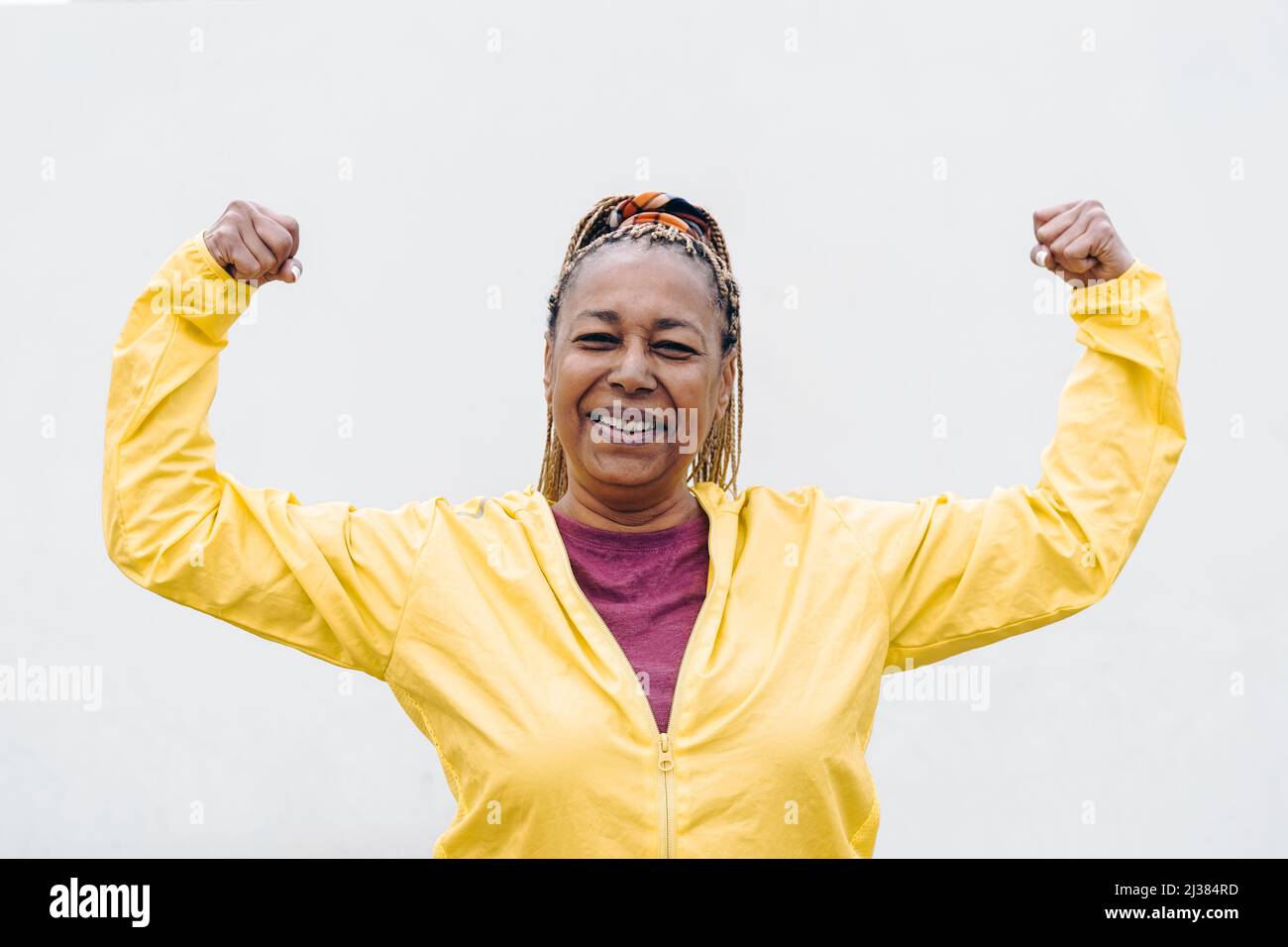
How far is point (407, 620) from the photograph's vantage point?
1846mm

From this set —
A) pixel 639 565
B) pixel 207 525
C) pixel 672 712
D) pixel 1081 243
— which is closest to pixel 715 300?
pixel 639 565

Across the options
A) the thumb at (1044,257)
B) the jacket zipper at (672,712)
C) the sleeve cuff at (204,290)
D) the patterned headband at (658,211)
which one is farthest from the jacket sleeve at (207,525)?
the thumb at (1044,257)

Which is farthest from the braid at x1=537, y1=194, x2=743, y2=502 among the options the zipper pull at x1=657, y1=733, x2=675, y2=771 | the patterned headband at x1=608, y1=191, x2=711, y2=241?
the zipper pull at x1=657, y1=733, x2=675, y2=771

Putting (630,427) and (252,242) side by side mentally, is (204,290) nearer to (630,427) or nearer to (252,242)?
(252,242)

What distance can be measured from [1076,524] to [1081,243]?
1.32 feet

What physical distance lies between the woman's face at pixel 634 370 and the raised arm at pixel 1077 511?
301 millimetres

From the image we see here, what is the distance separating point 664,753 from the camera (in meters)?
1.76

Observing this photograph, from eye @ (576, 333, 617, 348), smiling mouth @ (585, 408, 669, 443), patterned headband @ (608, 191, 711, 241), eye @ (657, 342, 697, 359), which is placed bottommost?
smiling mouth @ (585, 408, 669, 443)

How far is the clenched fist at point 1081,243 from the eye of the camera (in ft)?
6.40

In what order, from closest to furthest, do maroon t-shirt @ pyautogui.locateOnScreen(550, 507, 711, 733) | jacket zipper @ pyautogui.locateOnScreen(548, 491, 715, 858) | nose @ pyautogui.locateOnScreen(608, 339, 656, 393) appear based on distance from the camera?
1. jacket zipper @ pyautogui.locateOnScreen(548, 491, 715, 858)
2. maroon t-shirt @ pyautogui.locateOnScreen(550, 507, 711, 733)
3. nose @ pyautogui.locateOnScreen(608, 339, 656, 393)

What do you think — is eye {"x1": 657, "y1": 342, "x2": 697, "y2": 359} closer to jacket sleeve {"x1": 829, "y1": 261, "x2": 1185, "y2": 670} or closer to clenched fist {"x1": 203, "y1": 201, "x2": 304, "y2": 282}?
jacket sleeve {"x1": 829, "y1": 261, "x2": 1185, "y2": 670}

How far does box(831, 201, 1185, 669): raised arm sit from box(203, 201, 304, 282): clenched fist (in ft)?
2.98

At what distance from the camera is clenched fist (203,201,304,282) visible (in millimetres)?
1895

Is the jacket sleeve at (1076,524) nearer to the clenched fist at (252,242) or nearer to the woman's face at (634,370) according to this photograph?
the woman's face at (634,370)
